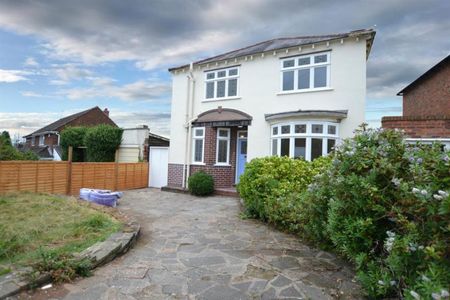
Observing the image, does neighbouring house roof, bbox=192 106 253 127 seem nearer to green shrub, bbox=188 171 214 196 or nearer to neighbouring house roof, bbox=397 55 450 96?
green shrub, bbox=188 171 214 196

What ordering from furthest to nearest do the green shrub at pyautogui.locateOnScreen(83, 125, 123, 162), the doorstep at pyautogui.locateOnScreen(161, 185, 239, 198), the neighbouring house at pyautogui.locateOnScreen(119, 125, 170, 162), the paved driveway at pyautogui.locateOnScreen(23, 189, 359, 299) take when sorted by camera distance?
the green shrub at pyautogui.locateOnScreen(83, 125, 123, 162) → the neighbouring house at pyautogui.locateOnScreen(119, 125, 170, 162) → the doorstep at pyautogui.locateOnScreen(161, 185, 239, 198) → the paved driveway at pyautogui.locateOnScreen(23, 189, 359, 299)

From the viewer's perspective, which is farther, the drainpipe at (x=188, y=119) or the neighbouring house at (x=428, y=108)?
the drainpipe at (x=188, y=119)

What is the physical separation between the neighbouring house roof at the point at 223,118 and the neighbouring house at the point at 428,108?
562cm

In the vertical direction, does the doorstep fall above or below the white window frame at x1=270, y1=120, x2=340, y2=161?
below

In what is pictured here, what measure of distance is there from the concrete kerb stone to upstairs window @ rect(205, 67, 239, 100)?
8636mm

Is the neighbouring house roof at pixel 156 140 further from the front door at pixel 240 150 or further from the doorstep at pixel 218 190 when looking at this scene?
the front door at pixel 240 150

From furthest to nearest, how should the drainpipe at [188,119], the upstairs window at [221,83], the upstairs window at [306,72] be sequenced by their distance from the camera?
the drainpipe at [188,119]
the upstairs window at [221,83]
the upstairs window at [306,72]

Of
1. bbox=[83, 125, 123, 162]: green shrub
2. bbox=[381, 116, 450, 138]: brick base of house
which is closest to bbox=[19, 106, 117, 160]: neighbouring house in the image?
bbox=[83, 125, 123, 162]: green shrub

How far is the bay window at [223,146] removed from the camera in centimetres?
1383

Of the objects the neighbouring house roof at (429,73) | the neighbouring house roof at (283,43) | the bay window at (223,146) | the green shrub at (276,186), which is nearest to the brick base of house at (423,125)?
the green shrub at (276,186)

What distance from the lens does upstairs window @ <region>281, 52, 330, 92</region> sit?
11.1 m

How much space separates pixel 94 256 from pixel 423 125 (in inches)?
363

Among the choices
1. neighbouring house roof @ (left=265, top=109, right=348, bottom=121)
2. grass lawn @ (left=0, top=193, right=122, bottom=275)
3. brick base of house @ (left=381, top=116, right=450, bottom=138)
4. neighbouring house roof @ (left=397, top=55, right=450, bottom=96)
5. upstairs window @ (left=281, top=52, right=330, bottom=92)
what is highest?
neighbouring house roof @ (left=397, top=55, right=450, bottom=96)

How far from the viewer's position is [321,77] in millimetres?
11219
